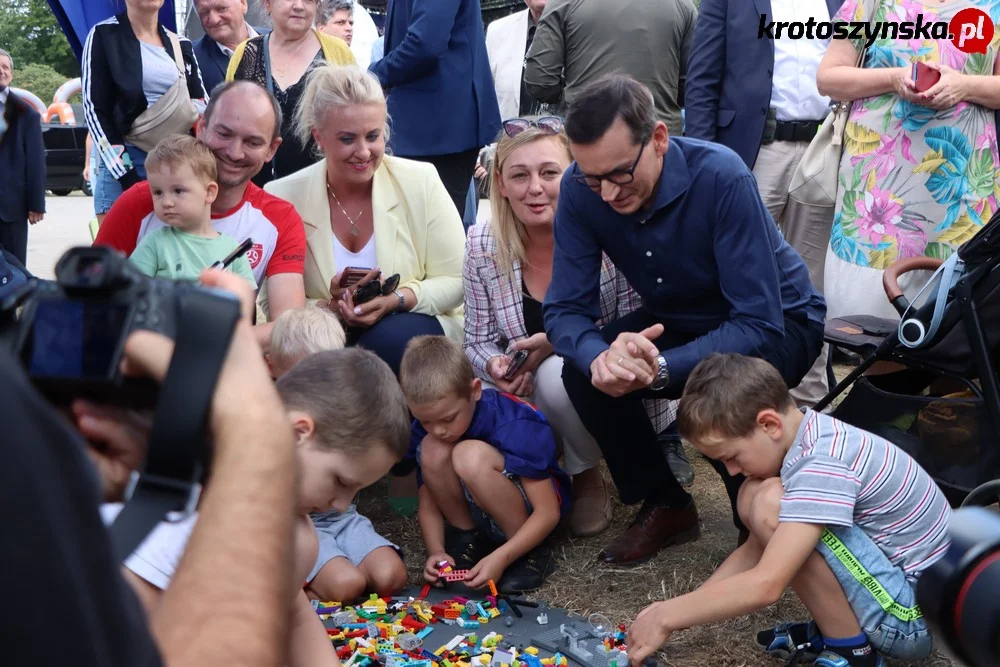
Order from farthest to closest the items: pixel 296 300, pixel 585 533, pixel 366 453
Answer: pixel 296 300
pixel 585 533
pixel 366 453

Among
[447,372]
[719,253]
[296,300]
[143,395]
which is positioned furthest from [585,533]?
[143,395]

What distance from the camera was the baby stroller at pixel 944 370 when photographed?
299cm

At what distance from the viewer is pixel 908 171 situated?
361cm

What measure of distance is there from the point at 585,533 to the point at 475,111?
2.28m

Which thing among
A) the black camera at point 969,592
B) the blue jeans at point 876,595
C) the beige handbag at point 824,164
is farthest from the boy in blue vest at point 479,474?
the black camera at point 969,592

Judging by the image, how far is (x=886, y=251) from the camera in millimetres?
3680

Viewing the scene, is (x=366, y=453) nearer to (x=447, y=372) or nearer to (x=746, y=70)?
(x=447, y=372)

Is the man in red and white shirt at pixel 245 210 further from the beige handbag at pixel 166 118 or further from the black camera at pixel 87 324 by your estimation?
the black camera at pixel 87 324

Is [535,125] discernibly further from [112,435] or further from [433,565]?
[112,435]

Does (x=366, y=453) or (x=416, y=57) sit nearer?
(x=366, y=453)

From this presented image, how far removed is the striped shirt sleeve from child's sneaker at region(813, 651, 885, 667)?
0.34 meters

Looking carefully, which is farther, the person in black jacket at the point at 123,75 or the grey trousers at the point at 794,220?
the person in black jacket at the point at 123,75

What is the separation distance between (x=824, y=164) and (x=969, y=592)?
333 centimetres

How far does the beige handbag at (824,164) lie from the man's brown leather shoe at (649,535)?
136cm
